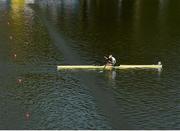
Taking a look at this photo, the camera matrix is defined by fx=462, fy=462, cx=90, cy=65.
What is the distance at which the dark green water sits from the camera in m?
22.8

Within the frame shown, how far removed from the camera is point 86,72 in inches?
1169

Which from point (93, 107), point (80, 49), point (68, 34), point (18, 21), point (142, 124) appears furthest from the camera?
point (18, 21)

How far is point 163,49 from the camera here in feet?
119

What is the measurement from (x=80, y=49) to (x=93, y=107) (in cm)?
1176

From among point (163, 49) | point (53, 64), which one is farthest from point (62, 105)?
point (163, 49)

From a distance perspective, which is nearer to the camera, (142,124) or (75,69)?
(142,124)

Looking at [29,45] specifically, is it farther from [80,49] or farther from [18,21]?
[18,21]

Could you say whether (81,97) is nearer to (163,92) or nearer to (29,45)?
(163,92)

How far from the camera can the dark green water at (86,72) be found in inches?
897

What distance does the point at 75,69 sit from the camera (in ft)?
98.7

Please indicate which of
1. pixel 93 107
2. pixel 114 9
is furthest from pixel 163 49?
pixel 114 9

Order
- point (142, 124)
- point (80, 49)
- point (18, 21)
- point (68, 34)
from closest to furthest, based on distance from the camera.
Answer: point (142, 124) < point (80, 49) < point (68, 34) < point (18, 21)

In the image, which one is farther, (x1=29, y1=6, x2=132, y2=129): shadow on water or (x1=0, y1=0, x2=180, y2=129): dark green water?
(x1=0, y1=0, x2=180, y2=129): dark green water

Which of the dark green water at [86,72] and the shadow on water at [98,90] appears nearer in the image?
the shadow on water at [98,90]
